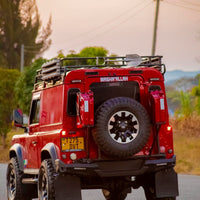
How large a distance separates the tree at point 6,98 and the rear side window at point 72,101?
31.5m

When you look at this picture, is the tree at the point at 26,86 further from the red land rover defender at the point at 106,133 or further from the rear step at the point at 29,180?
the red land rover defender at the point at 106,133

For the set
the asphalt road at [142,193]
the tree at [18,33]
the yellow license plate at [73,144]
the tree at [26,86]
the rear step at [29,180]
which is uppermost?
the tree at [18,33]

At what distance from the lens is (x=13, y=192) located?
40.2 feet

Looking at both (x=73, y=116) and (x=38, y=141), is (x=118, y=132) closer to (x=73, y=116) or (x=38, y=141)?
(x=73, y=116)

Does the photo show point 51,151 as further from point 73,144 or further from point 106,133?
point 106,133

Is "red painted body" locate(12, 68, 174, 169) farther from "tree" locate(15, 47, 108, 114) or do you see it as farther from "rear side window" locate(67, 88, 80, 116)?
"tree" locate(15, 47, 108, 114)

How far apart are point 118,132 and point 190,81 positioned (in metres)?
188

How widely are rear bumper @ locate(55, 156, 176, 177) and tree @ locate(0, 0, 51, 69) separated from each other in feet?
303

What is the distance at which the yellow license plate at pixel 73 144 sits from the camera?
9.54 meters

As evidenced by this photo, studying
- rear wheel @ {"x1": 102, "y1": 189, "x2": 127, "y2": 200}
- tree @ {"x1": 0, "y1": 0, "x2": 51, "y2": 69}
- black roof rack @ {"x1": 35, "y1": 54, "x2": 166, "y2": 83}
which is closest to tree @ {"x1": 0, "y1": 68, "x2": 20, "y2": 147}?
rear wheel @ {"x1": 102, "y1": 189, "x2": 127, "y2": 200}

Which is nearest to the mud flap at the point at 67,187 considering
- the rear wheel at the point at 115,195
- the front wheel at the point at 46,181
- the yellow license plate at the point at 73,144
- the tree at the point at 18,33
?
the front wheel at the point at 46,181

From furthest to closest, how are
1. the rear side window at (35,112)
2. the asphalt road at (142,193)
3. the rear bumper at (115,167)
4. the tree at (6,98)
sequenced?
the tree at (6,98), the asphalt road at (142,193), the rear side window at (35,112), the rear bumper at (115,167)

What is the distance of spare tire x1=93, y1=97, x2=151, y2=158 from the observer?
9.33 m

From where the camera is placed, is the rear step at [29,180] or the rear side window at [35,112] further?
the rear side window at [35,112]
